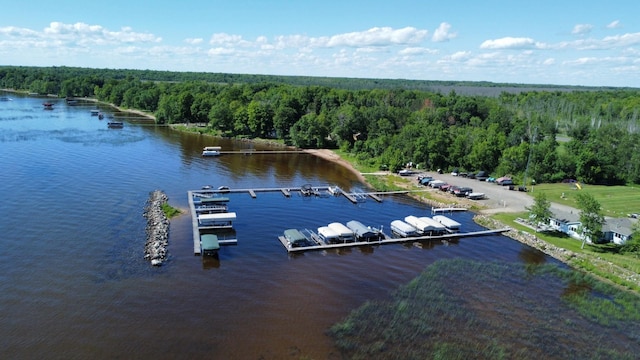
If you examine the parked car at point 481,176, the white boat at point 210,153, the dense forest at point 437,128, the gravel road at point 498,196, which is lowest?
the gravel road at point 498,196

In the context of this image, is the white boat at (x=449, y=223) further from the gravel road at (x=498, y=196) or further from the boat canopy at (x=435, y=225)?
the gravel road at (x=498, y=196)

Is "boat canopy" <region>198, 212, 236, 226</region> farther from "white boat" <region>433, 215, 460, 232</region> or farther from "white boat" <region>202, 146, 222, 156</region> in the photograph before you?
"white boat" <region>202, 146, 222, 156</region>

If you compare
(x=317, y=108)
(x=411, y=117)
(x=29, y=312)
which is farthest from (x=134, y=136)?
(x=29, y=312)

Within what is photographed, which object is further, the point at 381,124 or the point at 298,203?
the point at 381,124

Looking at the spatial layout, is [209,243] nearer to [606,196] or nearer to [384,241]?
[384,241]

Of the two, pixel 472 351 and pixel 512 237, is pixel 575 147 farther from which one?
pixel 472 351

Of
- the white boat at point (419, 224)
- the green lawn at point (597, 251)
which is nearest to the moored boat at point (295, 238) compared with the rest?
the white boat at point (419, 224)
